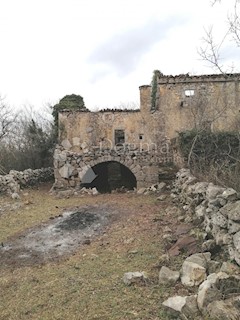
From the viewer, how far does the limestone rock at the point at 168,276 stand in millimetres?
4402

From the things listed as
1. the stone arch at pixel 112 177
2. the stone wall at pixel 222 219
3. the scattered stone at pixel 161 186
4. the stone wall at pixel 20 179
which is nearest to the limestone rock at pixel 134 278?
the stone wall at pixel 222 219

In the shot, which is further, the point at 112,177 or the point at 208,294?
the point at 112,177

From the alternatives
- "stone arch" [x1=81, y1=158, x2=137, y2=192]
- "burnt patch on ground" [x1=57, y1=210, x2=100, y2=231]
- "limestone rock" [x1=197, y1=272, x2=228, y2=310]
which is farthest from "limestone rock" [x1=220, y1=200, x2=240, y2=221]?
"stone arch" [x1=81, y1=158, x2=137, y2=192]

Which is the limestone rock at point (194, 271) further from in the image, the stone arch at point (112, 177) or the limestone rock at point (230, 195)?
the stone arch at point (112, 177)

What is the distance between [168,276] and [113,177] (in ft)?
51.0

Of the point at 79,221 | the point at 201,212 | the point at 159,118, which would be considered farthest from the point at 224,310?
the point at 159,118

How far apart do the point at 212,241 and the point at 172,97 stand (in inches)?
549

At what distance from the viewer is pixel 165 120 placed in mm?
17969

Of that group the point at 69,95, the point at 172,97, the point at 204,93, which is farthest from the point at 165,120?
the point at 69,95

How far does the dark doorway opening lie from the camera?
18281 mm

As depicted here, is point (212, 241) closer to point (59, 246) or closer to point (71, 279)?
point (71, 279)

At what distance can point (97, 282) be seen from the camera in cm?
483

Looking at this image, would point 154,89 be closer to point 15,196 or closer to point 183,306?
point 15,196

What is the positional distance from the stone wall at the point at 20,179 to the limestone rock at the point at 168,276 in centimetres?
970
